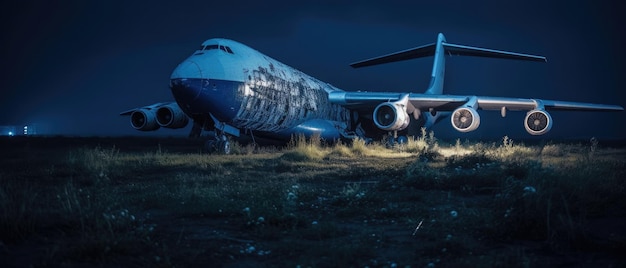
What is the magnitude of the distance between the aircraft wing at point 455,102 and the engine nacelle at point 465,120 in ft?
4.95

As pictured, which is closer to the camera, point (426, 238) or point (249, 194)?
point (426, 238)

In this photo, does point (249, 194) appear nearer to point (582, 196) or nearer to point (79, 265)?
point (79, 265)

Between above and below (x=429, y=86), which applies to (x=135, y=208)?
below

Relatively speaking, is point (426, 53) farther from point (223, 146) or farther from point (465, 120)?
point (223, 146)

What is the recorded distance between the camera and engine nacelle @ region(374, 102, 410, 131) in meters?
19.1

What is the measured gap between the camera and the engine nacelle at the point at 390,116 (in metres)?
19.1

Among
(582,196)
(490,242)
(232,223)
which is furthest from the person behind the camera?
(582,196)

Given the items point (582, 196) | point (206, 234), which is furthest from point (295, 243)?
point (582, 196)

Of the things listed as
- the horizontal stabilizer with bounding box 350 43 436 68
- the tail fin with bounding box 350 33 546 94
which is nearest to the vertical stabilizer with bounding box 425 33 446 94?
the tail fin with bounding box 350 33 546 94

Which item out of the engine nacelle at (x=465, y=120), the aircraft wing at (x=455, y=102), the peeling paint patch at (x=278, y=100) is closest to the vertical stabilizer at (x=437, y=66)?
the aircraft wing at (x=455, y=102)

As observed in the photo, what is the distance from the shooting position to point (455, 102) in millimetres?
21266

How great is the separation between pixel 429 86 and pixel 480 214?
73.7 feet

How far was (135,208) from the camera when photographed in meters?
5.86

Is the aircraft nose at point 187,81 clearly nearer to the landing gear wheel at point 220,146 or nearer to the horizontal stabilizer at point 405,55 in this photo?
the landing gear wheel at point 220,146
